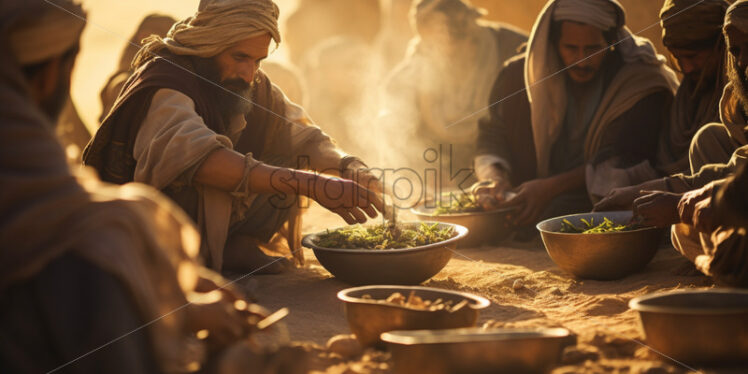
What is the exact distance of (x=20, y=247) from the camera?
174cm

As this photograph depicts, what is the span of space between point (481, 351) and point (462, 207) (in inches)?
141

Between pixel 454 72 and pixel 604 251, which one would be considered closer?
pixel 604 251

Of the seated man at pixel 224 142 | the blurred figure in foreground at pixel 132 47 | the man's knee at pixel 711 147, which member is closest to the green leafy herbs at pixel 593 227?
the man's knee at pixel 711 147

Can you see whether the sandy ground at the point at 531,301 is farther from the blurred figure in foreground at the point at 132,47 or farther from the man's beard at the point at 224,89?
the blurred figure in foreground at the point at 132,47

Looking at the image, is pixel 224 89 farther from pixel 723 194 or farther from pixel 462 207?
pixel 723 194

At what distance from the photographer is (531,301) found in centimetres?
396

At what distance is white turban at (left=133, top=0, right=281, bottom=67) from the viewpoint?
4.40 metres

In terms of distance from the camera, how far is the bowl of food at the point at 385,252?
3.94m

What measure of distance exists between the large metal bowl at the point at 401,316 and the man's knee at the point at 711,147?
2.32 meters

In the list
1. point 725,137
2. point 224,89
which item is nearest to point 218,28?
point 224,89

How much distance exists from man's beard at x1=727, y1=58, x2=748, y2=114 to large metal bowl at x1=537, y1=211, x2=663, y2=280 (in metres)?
0.91

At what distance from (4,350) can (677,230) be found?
3.50 m

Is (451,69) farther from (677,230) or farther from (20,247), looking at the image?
(20,247)

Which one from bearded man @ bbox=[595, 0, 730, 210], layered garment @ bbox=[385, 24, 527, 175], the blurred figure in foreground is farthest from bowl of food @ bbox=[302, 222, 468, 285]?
layered garment @ bbox=[385, 24, 527, 175]
